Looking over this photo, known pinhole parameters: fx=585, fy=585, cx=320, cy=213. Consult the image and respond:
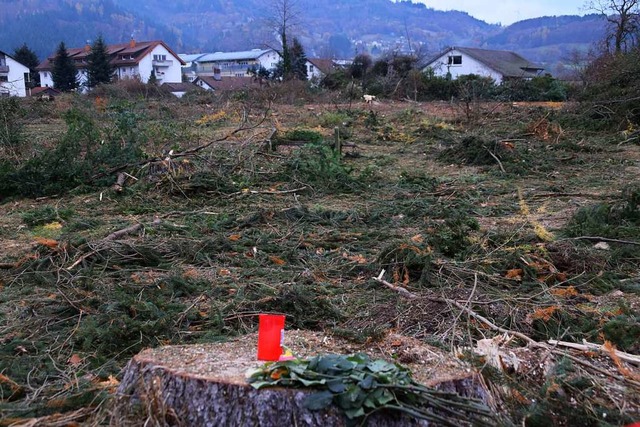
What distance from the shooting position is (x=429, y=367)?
233 centimetres

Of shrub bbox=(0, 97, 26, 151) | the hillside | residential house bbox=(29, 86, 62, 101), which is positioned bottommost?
the hillside

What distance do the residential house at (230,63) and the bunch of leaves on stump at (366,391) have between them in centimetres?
8728

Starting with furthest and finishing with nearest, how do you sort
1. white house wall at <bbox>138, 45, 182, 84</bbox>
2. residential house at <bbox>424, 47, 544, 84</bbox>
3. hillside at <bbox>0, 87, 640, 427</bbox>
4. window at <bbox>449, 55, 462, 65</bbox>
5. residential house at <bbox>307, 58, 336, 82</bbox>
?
white house wall at <bbox>138, 45, 182, 84</bbox> < window at <bbox>449, 55, 462, 65</bbox> < residential house at <bbox>424, 47, 544, 84</bbox> < residential house at <bbox>307, 58, 336, 82</bbox> < hillside at <bbox>0, 87, 640, 427</bbox>

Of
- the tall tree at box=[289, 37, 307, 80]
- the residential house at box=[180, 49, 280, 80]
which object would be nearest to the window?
the tall tree at box=[289, 37, 307, 80]

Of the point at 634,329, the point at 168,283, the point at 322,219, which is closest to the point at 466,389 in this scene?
the point at 634,329

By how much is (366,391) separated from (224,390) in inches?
19.7

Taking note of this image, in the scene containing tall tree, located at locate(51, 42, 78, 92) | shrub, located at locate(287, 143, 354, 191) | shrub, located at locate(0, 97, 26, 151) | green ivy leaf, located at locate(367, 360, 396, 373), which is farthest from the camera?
tall tree, located at locate(51, 42, 78, 92)

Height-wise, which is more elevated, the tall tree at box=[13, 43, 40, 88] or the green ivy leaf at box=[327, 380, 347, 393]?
the tall tree at box=[13, 43, 40, 88]

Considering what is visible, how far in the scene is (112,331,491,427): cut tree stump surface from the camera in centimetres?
200

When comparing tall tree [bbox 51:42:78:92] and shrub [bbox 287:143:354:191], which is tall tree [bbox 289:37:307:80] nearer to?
tall tree [bbox 51:42:78:92]

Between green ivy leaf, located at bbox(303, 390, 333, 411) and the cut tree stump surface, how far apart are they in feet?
0.09

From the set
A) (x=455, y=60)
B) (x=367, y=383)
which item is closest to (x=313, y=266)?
(x=367, y=383)

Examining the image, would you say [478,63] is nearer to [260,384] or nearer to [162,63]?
[162,63]

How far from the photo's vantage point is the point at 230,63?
318 ft
